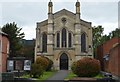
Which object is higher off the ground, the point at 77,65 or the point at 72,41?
the point at 72,41

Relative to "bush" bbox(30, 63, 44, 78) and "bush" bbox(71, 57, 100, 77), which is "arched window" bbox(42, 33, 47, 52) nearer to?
"bush" bbox(30, 63, 44, 78)

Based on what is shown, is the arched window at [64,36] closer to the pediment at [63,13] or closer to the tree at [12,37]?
the pediment at [63,13]

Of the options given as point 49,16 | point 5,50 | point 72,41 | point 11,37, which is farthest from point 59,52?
point 5,50

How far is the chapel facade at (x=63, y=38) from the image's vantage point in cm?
7806

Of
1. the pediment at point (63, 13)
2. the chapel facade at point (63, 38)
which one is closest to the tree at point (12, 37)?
the chapel facade at point (63, 38)

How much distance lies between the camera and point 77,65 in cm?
4153

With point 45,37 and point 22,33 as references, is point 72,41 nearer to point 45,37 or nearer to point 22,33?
point 45,37

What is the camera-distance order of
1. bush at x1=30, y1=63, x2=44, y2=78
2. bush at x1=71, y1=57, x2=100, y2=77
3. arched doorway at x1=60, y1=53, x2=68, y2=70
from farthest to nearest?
arched doorway at x1=60, y1=53, x2=68, y2=70 → bush at x1=71, y1=57, x2=100, y2=77 → bush at x1=30, y1=63, x2=44, y2=78

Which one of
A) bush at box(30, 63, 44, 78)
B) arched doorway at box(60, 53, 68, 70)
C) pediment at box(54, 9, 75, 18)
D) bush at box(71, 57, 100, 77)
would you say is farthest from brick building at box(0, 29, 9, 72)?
pediment at box(54, 9, 75, 18)

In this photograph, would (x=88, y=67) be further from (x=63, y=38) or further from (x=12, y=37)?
(x=63, y=38)

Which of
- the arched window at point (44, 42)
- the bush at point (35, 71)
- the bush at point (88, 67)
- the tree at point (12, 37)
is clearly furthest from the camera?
the arched window at point (44, 42)

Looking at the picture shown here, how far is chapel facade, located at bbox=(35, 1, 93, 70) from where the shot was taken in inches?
3073

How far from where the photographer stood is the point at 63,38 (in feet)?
258

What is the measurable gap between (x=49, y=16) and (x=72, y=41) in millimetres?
8206
